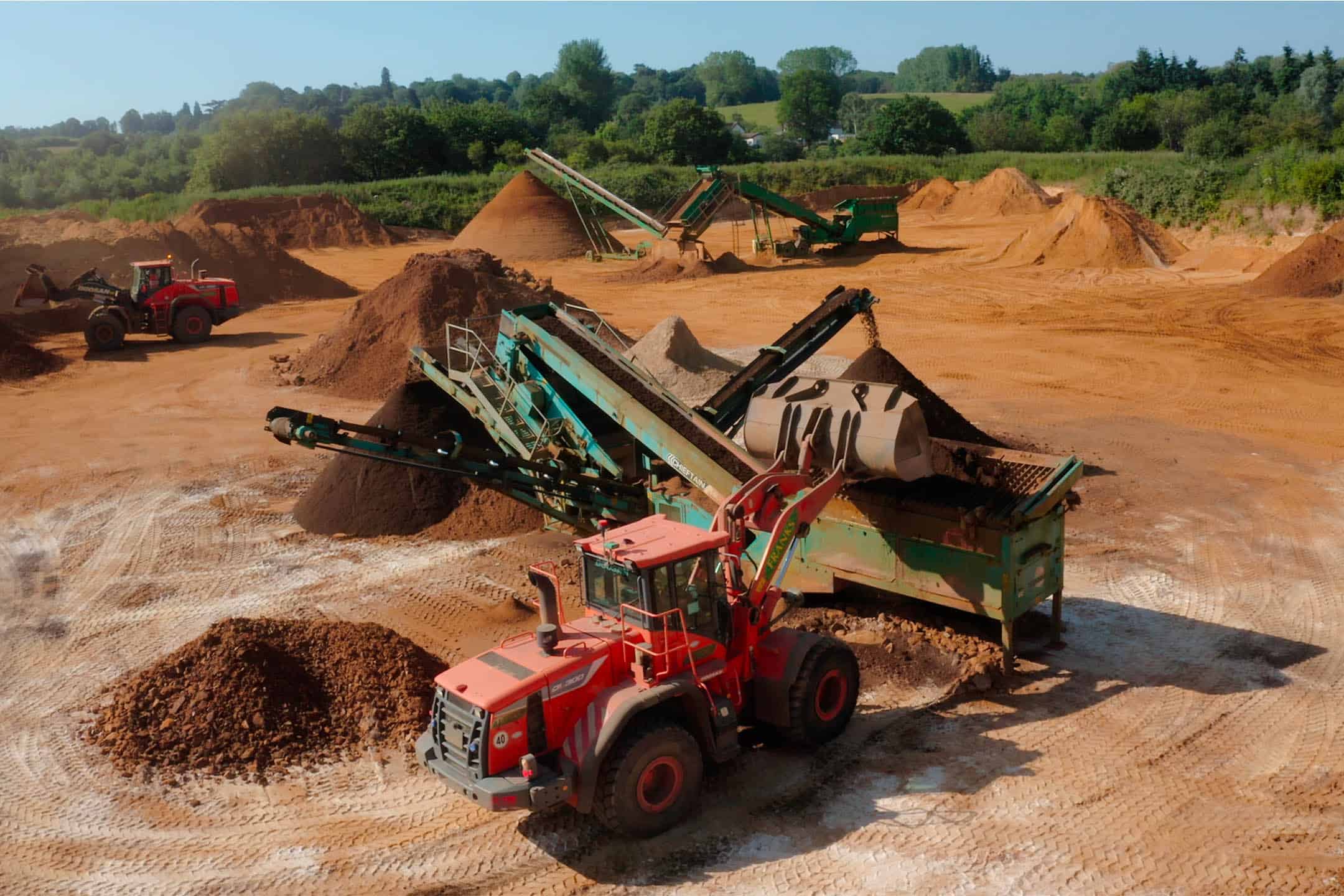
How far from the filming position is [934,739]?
Answer: 29.1 ft

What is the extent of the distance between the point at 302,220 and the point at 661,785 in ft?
140

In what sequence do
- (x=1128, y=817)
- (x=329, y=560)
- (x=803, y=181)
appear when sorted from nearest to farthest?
(x=1128, y=817)
(x=329, y=560)
(x=803, y=181)

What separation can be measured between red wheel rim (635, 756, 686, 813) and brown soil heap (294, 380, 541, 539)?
6.74 m

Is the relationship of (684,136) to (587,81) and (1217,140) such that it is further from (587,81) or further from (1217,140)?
(587,81)

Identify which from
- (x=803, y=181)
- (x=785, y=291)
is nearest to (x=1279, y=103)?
(x=803, y=181)

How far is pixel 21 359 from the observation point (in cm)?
2500

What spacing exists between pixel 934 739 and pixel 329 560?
7.52m

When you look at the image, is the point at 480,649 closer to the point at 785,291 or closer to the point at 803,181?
the point at 785,291

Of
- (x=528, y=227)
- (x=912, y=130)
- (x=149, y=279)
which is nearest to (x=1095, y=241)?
(x=528, y=227)

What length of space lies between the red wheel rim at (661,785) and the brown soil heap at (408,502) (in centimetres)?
674

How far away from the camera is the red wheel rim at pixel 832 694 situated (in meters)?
8.63

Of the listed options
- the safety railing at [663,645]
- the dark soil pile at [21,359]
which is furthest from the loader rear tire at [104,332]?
the safety railing at [663,645]

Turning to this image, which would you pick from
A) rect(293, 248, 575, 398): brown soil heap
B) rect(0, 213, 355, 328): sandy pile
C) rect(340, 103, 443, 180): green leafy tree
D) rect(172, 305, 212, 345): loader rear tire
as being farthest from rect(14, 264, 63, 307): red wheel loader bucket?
rect(340, 103, 443, 180): green leafy tree

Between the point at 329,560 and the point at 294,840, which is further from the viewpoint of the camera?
the point at 329,560
